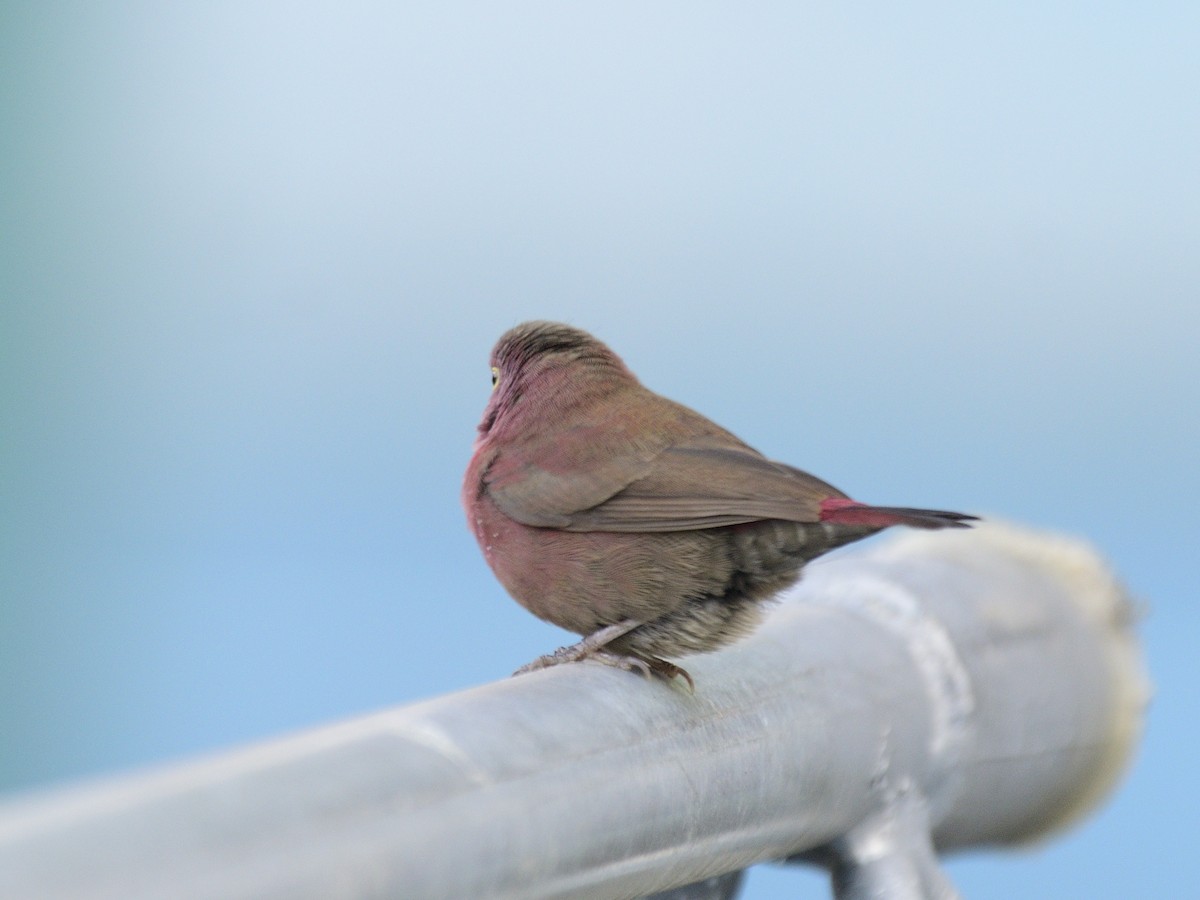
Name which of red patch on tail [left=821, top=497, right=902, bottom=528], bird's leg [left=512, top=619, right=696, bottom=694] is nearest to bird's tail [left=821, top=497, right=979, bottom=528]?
red patch on tail [left=821, top=497, right=902, bottom=528]

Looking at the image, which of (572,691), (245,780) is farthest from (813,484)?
(245,780)

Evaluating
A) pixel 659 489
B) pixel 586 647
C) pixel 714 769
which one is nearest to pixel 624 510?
pixel 659 489

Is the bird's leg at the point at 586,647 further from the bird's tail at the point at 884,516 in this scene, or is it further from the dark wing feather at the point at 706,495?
the bird's tail at the point at 884,516

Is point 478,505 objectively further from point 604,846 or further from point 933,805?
point 604,846

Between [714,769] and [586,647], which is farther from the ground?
[586,647]

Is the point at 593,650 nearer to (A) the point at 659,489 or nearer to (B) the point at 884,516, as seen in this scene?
(A) the point at 659,489

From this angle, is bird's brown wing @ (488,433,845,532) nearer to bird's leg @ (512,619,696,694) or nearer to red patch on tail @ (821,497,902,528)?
red patch on tail @ (821,497,902,528)
